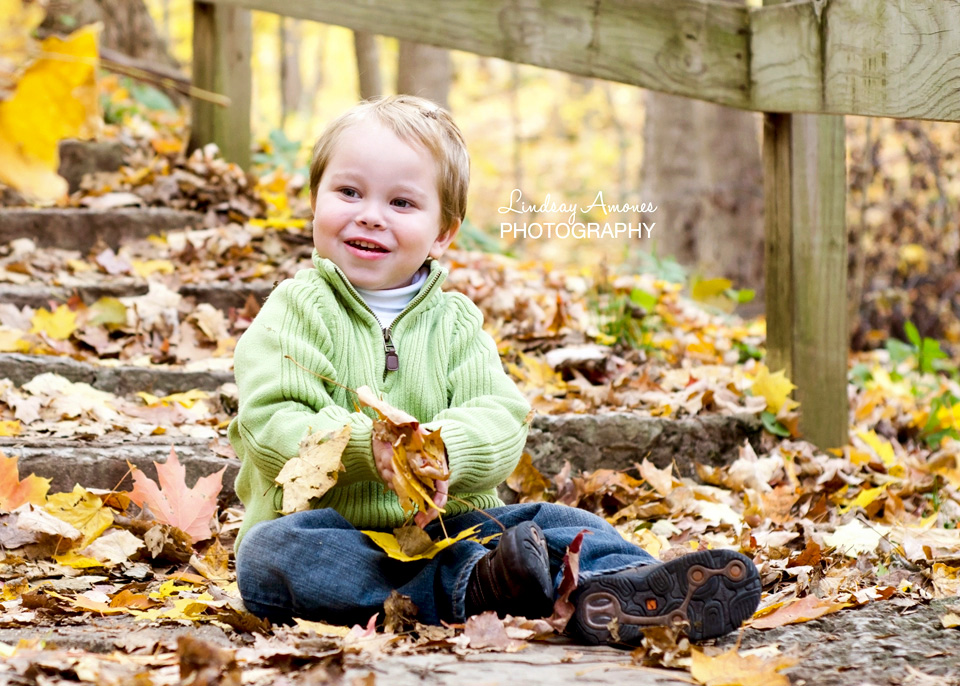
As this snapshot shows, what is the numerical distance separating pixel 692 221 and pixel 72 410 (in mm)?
5859

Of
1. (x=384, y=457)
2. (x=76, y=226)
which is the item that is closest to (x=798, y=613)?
(x=384, y=457)

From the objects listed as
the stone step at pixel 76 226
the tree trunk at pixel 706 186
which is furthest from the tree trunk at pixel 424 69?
the stone step at pixel 76 226

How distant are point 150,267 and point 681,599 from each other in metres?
2.93

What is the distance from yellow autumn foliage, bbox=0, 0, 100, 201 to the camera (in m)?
0.36

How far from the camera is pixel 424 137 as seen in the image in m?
2.12

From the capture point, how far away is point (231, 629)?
1.84 m

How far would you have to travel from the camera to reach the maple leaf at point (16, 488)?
227cm

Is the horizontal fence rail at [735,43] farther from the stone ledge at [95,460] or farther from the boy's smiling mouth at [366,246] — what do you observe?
the stone ledge at [95,460]

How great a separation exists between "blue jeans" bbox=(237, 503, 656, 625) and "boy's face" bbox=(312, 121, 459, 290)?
1.81 ft

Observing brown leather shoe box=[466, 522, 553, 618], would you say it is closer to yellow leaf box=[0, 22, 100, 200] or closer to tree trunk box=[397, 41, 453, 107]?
yellow leaf box=[0, 22, 100, 200]

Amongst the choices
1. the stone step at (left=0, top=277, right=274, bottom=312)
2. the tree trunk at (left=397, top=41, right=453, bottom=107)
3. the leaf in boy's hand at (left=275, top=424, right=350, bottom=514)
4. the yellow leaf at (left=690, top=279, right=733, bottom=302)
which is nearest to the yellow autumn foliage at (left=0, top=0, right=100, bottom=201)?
the leaf in boy's hand at (left=275, top=424, right=350, bottom=514)

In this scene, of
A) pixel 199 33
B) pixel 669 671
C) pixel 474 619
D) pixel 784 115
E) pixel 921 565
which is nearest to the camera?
pixel 669 671

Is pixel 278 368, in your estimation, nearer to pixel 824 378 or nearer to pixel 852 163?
pixel 824 378

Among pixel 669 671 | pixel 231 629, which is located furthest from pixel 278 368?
pixel 669 671
